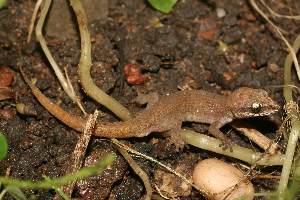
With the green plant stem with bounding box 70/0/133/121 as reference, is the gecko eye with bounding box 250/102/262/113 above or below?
below

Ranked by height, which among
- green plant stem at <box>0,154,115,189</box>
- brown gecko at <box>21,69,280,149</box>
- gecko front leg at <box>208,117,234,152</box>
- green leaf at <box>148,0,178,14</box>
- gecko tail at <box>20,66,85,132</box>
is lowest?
gecko front leg at <box>208,117,234,152</box>

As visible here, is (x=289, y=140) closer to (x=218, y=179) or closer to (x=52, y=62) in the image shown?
(x=218, y=179)

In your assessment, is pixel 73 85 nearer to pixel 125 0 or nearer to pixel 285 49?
pixel 125 0

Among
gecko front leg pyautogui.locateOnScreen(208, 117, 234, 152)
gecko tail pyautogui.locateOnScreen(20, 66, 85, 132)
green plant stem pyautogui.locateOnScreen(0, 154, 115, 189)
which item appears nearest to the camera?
green plant stem pyautogui.locateOnScreen(0, 154, 115, 189)

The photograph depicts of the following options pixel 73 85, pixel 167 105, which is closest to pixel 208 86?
pixel 167 105

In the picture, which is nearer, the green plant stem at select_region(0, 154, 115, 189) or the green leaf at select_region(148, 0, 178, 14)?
the green plant stem at select_region(0, 154, 115, 189)

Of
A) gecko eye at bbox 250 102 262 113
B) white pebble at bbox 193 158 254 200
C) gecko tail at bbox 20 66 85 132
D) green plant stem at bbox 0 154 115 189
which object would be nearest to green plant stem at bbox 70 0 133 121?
gecko tail at bbox 20 66 85 132

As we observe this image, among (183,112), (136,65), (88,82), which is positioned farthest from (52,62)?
(183,112)

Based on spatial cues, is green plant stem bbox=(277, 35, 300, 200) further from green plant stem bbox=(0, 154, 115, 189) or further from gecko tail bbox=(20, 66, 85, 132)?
gecko tail bbox=(20, 66, 85, 132)
